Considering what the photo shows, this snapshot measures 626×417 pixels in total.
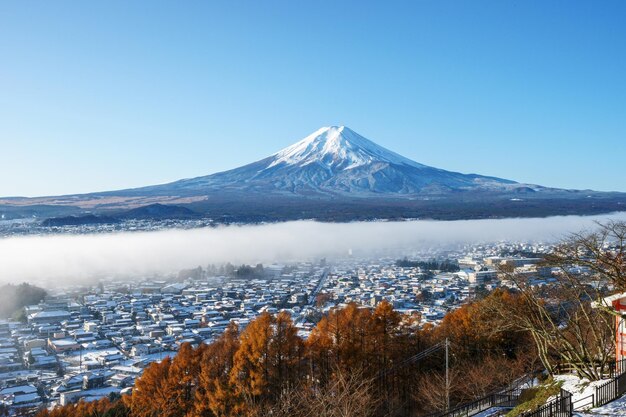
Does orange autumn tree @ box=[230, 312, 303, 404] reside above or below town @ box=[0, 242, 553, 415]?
above

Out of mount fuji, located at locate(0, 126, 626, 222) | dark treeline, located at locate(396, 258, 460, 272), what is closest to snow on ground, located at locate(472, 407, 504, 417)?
dark treeline, located at locate(396, 258, 460, 272)

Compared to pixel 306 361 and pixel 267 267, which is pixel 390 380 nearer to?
pixel 306 361

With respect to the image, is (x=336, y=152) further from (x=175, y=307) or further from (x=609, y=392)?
(x=609, y=392)

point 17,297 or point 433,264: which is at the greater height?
point 433,264

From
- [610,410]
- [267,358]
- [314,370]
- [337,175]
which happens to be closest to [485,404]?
[610,410]

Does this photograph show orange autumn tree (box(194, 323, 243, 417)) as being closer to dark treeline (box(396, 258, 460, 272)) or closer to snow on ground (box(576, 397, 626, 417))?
snow on ground (box(576, 397, 626, 417))

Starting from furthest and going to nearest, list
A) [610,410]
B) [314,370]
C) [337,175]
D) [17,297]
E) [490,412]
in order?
1. [337,175]
2. [17,297]
3. [314,370]
4. [490,412]
5. [610,410]
